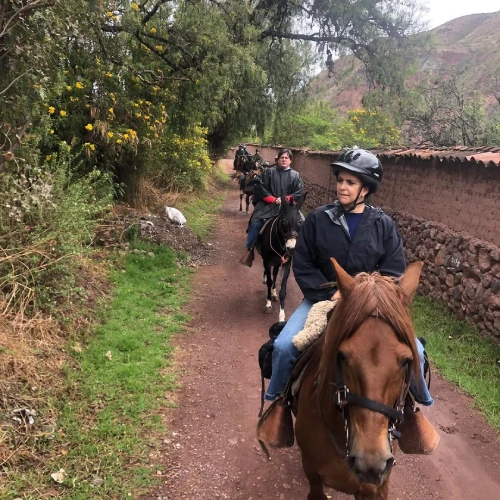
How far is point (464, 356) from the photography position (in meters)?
5.82

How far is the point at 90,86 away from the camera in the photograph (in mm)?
8211

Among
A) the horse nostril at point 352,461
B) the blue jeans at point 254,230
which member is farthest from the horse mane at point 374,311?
the blue jeans at point 254,230

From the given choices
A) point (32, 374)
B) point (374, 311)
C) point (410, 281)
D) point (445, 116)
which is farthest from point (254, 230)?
point (445, 116)

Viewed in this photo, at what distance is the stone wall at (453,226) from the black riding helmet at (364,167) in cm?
384

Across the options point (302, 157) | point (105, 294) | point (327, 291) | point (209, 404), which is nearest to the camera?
point (327, 291)

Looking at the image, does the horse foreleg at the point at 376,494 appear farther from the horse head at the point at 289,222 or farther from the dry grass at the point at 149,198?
the dry grass at the point at 149,198

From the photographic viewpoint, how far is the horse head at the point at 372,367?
1.74 m

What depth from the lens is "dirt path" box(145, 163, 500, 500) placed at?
3.58 meters

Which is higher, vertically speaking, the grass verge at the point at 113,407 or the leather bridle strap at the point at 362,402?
the leather bridle strap at the point at 362,402

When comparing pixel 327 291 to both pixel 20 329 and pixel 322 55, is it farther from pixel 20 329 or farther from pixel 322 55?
pixel 322 55

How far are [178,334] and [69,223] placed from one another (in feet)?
7.02

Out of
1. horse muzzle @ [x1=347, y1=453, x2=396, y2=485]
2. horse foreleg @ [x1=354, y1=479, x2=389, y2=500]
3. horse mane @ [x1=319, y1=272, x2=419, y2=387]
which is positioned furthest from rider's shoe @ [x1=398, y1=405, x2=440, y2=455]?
horse muzzle @ [x1=347, y1=453, x2=396, y2=485]

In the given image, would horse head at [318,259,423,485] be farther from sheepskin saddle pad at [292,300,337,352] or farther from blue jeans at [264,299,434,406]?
blue jeans at [264,299,434,406]

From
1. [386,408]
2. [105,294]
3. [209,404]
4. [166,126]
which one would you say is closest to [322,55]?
[166,126]
